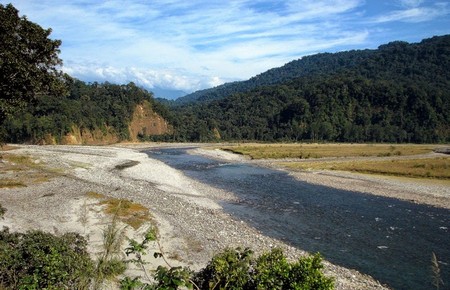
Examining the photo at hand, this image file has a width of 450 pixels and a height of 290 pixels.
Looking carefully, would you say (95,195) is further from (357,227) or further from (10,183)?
(357,227)

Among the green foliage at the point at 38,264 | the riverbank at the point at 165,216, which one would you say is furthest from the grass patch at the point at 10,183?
the green foliage at the point at 38,264

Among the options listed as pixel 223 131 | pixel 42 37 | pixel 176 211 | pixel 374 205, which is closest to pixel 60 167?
pixel 176 211

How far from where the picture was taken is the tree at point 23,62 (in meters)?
16.0

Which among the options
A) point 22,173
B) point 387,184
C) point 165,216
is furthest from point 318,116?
point 165,216

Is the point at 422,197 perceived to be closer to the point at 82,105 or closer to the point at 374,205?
the point at 374,205

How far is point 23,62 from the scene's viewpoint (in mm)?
16297

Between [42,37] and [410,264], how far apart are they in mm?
23101

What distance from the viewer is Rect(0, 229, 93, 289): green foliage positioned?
8773 mm

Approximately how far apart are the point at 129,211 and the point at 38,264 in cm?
1744

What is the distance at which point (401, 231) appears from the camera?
26.3 m

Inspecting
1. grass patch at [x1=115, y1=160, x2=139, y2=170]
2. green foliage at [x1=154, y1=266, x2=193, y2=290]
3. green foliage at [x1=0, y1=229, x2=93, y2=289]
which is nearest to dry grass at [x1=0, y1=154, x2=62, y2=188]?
grass patch at [x1=115, y1=160, x2=139, y2=170]

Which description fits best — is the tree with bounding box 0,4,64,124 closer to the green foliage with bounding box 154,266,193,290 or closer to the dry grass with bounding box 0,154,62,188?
the green foliage with bounding box 154,266,193,290

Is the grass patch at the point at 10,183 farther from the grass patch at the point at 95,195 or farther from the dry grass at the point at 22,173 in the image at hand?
the grass patch at the point at 95,195

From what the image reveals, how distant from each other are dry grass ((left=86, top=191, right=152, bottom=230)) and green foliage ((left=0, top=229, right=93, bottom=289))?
33.7 ft
